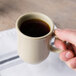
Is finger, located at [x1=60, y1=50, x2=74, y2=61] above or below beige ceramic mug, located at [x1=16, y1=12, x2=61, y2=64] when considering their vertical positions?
below

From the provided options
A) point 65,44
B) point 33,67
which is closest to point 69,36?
point 65,44

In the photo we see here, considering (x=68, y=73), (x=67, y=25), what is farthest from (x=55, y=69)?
(x=67, y=25)

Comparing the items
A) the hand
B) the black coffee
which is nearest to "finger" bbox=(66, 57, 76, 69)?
the hand

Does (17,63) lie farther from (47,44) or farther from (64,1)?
(64,1)

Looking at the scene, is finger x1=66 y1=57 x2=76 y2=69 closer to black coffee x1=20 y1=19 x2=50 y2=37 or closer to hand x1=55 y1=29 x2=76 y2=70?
hand x1=55 y1=29 x2=76 y2=70

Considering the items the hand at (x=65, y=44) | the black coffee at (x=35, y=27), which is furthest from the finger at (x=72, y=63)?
the black coffee at (x=35, y=27)

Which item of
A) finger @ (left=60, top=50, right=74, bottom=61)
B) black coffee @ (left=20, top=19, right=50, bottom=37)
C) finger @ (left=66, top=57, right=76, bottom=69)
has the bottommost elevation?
finger @ (left=66, top=57, right=76, bottom=69)
